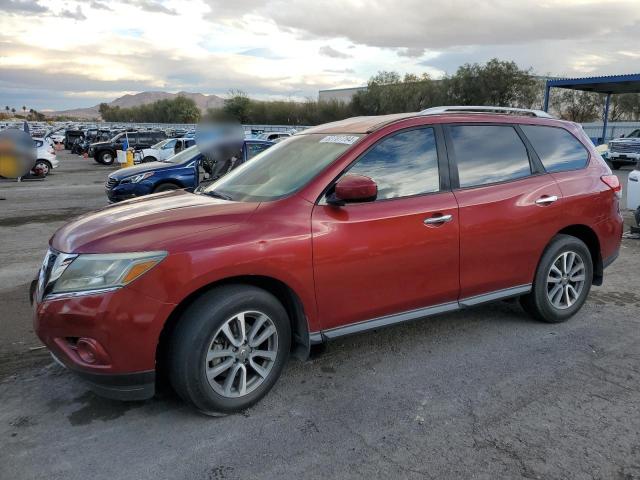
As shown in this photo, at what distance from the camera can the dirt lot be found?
272 centimetres

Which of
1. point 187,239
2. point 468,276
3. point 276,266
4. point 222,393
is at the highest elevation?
point 187,239

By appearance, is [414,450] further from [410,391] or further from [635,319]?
[635,319]

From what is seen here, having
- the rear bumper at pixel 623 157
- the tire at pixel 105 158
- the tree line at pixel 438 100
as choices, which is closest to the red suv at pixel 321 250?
the rear bumper at pixel 623 157

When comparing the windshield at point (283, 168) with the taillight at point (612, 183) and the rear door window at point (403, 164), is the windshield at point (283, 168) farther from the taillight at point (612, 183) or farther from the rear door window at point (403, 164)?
the taillight at point (612, 183)

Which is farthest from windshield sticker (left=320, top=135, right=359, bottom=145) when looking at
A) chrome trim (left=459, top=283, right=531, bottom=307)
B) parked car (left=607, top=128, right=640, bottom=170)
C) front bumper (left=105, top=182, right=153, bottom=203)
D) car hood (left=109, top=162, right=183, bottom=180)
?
parked car (left=607, top=128, right=640, bottom=170)

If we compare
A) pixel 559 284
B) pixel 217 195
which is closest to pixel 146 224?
pixel 217 195

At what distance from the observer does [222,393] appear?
10.3 ft

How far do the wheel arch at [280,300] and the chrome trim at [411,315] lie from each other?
9 cm

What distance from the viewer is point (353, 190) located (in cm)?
328

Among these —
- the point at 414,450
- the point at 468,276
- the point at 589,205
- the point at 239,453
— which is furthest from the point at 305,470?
the point at 589,205

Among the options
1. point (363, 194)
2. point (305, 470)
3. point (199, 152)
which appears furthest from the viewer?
point (199, 152)

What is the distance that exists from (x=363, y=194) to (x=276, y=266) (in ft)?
2.34

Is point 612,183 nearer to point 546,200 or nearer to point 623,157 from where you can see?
point 546,200

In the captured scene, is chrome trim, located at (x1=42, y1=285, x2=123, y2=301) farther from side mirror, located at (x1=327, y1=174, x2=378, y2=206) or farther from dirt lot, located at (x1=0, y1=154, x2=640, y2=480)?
side mirror, located at (x1=327, y1=174, x2=378, y2=206)
